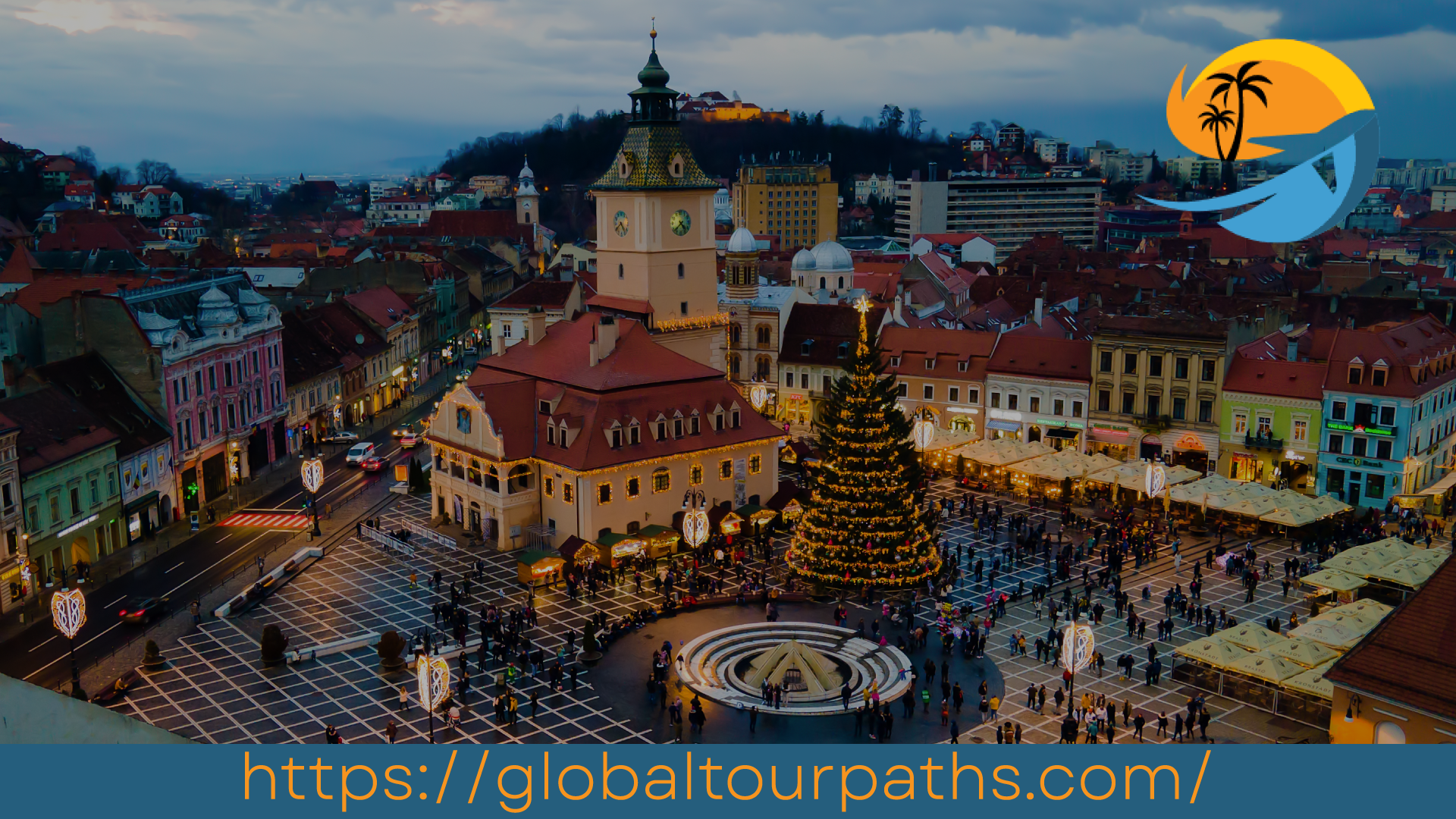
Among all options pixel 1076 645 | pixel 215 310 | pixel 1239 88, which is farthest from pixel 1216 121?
pixel 215 310

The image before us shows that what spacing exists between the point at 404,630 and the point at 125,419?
1003 inches

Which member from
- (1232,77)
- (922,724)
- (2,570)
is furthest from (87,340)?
(1232,77)

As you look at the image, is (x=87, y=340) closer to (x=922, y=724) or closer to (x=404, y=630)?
(x=404, y=630)

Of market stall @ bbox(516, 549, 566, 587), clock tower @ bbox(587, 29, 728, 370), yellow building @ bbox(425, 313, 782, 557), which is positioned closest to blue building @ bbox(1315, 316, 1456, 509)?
yellow building @ bbox(425, 313, 782, 557)

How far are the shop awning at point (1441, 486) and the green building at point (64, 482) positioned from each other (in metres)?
70.7

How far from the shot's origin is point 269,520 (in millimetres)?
67500

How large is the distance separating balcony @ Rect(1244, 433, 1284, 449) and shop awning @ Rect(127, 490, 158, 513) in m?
62.6

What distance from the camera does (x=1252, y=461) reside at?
72.8 metres

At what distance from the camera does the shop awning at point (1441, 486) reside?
221 ft

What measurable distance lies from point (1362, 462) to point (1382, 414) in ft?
9.59

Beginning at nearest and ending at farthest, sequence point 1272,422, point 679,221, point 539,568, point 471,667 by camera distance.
Answer: point 471,667 → point 539,568 → point 1272,422 → point 679,221

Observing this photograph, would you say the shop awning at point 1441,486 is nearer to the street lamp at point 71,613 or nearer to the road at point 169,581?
the road at point 169,581

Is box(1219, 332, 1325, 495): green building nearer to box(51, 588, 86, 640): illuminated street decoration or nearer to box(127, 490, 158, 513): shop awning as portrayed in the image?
box(51, 588, 86, 640): illuminated street decoration

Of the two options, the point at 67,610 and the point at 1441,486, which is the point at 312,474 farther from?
the point at 1441,486
